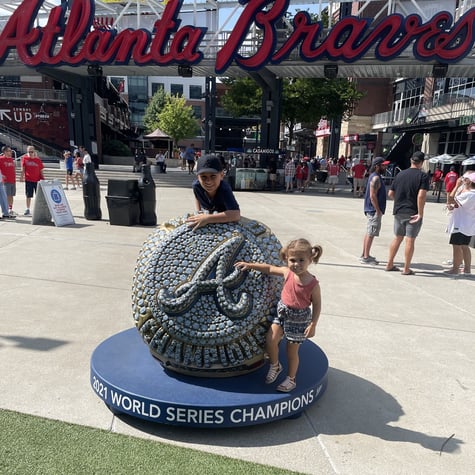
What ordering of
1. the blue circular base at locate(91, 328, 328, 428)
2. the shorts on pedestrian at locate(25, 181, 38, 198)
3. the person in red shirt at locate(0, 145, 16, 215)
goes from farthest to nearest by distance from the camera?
the shorts on pedestrian at locate(25, 181, 38, 198), the person in red shirt at locate(0, 145, 16, 215), the blue circular base at locate(91, 328, 328, 428)

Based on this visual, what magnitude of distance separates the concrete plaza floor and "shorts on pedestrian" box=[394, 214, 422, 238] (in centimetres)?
70

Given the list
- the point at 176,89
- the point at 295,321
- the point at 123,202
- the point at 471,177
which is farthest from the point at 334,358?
the point at 176,89

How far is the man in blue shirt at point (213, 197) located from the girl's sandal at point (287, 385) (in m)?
1.22

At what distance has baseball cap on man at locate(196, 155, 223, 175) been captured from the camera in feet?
10.4

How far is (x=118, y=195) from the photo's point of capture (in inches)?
401

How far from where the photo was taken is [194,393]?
2.81m

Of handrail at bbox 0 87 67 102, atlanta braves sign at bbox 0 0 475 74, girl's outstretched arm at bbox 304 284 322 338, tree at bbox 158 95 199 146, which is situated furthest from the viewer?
tree at bbox 158 95 199 146

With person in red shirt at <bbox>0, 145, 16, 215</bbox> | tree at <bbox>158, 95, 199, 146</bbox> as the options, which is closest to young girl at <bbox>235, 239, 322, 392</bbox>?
person in red shirt at <bbox>0, 145, 16, 215</bbox>

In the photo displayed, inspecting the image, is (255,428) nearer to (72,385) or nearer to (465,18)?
(72,385)

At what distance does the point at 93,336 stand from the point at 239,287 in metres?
1.98

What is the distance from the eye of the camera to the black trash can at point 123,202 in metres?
10.1

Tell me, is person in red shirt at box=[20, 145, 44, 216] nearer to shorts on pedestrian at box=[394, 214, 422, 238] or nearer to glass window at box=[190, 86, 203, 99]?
shorts on pedestrian at box=[394, 214, 422, 238]

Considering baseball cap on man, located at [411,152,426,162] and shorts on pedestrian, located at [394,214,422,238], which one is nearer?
baseball cap on man, located at [411,152,426,162]

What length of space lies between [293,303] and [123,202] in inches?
316
